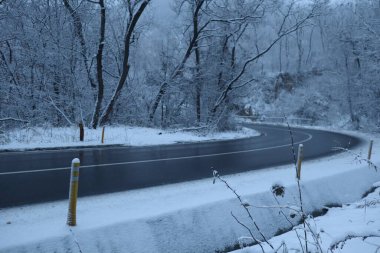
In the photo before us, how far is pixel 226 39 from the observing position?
28.5 metres

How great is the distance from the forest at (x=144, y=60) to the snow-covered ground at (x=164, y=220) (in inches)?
449

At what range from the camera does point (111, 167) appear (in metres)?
10.7

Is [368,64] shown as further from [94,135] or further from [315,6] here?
[94,135]

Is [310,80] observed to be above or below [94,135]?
above

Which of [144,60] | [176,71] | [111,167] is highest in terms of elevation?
[144,60]

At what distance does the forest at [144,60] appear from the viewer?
2144 centimetres

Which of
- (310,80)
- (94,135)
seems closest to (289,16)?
(94,135)

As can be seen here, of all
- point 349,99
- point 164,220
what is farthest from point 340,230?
point 349,99

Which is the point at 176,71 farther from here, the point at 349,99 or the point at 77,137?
the point at 349,99

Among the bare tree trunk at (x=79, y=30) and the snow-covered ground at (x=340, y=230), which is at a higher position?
the bare tree trunk at (x=79, y=30)

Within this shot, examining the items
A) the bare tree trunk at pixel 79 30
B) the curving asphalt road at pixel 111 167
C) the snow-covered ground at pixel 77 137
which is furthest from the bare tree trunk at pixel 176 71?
the curving asphalt road at pixel 111 167

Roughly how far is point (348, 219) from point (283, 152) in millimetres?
9706

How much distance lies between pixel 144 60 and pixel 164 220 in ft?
105

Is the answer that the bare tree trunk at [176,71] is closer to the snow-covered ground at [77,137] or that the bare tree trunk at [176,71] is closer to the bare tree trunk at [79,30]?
the snow-covered ground at [77,137]
